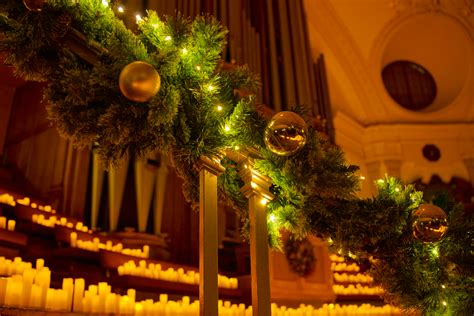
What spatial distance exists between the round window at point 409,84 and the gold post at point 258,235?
23.3ft

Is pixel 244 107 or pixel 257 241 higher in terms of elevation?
pixel 244 107

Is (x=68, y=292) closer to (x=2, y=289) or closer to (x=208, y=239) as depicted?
(x=2, y=289)

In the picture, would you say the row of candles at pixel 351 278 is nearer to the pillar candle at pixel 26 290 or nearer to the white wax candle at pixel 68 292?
the white wax candle at pixel 68 292

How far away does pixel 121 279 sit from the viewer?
2.49 metres

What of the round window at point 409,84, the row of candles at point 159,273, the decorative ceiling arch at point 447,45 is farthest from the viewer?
the round window at point 409,84

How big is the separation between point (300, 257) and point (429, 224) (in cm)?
232

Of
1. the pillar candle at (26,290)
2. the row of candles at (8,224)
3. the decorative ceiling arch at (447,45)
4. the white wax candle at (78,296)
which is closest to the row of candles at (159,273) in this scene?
the row of candles at (8,224)

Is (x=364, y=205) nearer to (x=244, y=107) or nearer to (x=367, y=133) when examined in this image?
(x=244, y=107)

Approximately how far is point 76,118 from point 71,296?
27.7 inches

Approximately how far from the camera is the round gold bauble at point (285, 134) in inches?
47.6

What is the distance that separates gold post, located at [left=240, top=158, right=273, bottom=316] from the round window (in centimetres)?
710

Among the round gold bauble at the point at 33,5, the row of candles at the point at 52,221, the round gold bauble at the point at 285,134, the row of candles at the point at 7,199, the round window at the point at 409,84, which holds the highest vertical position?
the round window at the point at 409,84

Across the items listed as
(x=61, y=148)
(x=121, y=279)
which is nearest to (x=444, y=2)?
(x=61, y=148)

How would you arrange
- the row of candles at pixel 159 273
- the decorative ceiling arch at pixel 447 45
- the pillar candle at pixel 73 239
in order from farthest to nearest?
the decorative ceiling arch at pixel 447 45
the pillar candle at pixel 73 239
the row of candles at pixel 159 273
